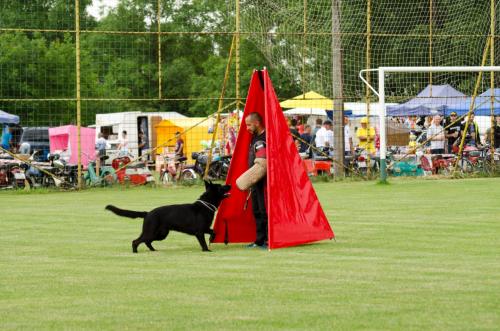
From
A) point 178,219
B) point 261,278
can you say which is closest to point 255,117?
point 178,219

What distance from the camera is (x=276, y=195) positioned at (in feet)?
47.0

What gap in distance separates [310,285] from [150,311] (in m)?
1.91

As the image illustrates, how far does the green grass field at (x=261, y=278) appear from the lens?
8.77 meters

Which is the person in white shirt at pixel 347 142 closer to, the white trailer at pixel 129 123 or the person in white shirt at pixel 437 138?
the person in white shirt at pixel 437 138

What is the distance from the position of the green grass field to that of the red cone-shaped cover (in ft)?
0.82

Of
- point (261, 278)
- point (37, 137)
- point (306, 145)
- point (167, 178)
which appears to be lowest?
point (261, 278)

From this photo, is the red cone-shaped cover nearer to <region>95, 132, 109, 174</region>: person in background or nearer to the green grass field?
the green grass field

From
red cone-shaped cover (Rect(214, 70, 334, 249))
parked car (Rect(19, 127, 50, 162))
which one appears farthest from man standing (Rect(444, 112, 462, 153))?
parked car (Rect(19, 127, 50, 162))

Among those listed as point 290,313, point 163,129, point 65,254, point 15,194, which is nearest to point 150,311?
point 290,313

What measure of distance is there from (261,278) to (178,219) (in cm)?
276

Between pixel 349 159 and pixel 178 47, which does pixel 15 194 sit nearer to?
pixel 349 159

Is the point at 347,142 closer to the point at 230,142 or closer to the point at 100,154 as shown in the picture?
the point at 230,142

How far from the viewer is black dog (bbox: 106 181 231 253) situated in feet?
45.1

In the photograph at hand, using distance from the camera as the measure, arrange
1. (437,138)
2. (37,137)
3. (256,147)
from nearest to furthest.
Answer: (256,147) < (437,138) < (37,137)
